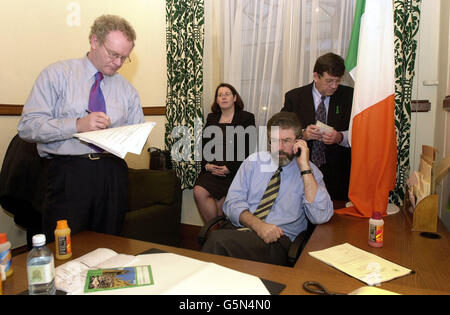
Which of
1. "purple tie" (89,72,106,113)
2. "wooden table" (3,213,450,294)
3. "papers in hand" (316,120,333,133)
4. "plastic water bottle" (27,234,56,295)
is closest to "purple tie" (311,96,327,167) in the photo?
"papers in hand" (316,120,333,133)

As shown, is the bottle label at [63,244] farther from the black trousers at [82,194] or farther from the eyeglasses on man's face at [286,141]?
the eyeglasses on man's face at [286,141]

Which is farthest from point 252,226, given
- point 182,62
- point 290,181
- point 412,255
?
point 182,62

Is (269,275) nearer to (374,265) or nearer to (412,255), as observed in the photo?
(374,265)

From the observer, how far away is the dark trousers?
1777mm

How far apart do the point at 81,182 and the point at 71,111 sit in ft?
1.19

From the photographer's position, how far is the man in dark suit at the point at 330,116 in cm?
252

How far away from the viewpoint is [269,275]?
107 cm

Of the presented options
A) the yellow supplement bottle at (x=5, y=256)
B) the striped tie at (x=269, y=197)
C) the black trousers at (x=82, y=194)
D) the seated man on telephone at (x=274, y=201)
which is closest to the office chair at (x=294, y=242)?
the seated man on telephone at (x=274, y=201)

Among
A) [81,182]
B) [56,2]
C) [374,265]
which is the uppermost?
[56,2]

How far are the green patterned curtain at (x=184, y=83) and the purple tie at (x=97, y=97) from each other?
5.31ft

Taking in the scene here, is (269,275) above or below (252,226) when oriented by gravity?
above

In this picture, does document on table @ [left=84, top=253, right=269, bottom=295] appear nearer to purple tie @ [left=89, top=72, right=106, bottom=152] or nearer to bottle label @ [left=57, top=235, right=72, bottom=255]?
bottle label @ [left=57, top=235, right=72, bottom=255]

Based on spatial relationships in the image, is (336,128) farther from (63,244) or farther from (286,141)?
(63,244)
